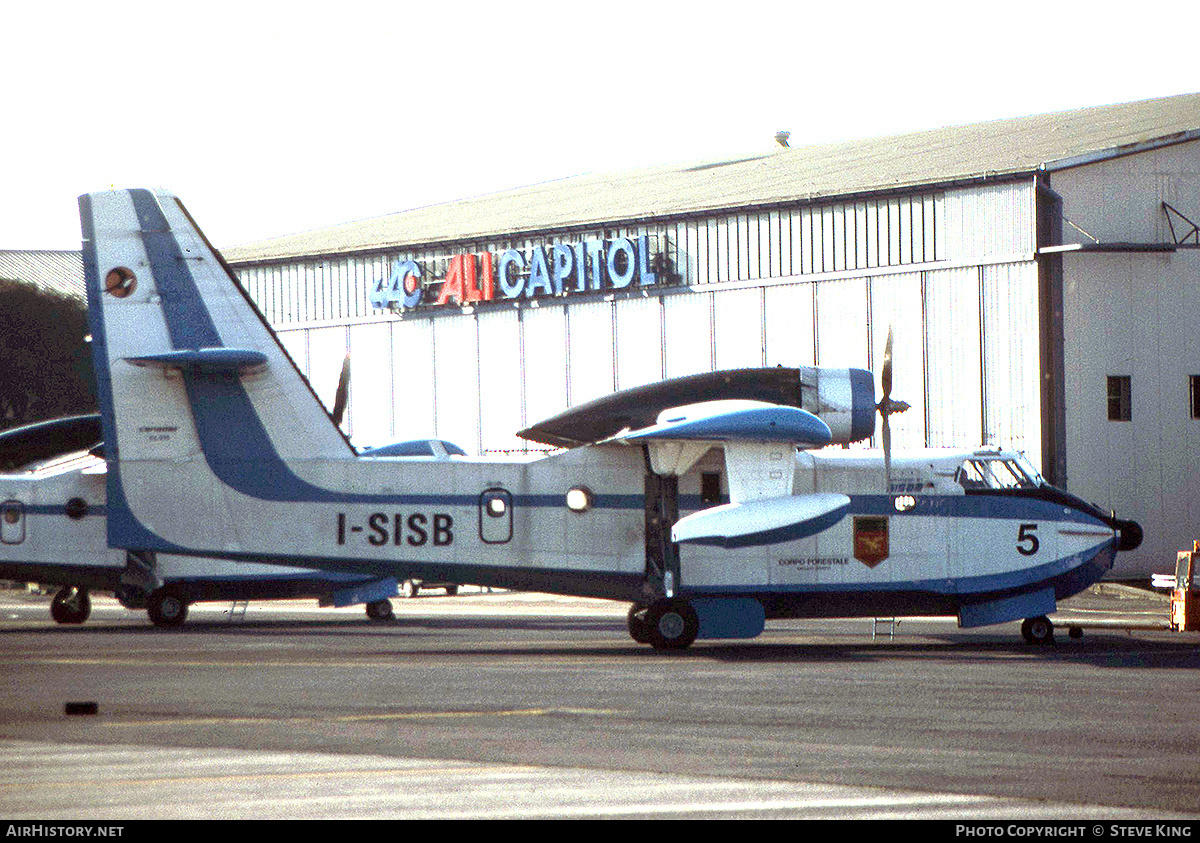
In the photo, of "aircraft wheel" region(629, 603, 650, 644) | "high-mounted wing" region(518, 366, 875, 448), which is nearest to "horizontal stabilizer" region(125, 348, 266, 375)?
"high-mounted wing" region(518, 366, 875, 448)

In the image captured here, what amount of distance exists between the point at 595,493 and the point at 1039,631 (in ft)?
28.4

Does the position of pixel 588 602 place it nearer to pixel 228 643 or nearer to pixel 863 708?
pixel 228 643

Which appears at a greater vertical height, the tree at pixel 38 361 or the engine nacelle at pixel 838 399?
the tree at pixel 38 361

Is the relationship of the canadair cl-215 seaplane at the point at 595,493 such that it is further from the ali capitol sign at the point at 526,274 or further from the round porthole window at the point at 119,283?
the ali capitol sign at the point at 526,274

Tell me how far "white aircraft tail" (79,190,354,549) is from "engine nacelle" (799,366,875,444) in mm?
8343

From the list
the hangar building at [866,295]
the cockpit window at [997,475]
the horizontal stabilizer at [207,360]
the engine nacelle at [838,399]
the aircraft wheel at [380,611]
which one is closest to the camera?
the horizontal stabilizer at [207,360]

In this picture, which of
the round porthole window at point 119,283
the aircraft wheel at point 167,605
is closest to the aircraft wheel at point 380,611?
the aircraft wheel at point 167,605

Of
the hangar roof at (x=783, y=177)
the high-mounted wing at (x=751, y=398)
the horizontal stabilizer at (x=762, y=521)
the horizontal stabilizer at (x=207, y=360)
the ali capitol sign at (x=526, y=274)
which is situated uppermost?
the hangar roof at (x=783, y=177)

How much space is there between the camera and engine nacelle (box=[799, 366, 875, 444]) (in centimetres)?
2686

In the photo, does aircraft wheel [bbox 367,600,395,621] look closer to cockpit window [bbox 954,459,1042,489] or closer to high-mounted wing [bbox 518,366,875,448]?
high-mounted wing [bbox 518,366,875,448]

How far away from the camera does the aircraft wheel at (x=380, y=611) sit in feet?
128

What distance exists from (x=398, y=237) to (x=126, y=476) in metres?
42.0

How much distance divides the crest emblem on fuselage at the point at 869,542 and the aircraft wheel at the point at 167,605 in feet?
56.8

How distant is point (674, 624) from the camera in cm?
2670
